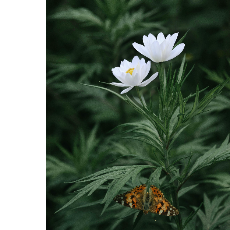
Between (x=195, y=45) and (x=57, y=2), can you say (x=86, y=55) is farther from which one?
(x=195, y=45)

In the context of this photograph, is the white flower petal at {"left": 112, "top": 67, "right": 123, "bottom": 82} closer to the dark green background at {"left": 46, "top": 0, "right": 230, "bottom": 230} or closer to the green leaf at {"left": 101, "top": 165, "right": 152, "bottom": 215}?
the green leaf at {"left": 101, "top": 165, "right": 152, "bottom": 215}

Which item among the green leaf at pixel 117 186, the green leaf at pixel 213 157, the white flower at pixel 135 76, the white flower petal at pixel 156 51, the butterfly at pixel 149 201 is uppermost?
the white flower petal at pixel 156 51

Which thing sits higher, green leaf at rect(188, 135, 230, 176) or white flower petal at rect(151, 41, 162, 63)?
white flower petal at rect(151, 41, 162, 63)

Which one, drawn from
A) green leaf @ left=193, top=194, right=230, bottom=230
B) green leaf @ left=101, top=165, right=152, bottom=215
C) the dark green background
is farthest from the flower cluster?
green leaf @ left=193, top=194, right=230, bottom=230

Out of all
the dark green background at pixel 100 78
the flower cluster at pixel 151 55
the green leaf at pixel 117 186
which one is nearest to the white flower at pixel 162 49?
the flower cluster at pixel 151 55

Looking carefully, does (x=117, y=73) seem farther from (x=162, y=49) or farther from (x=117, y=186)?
(x=117, y=186)

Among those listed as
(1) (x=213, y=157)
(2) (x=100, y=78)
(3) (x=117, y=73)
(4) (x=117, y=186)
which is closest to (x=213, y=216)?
(1) (x=213, y=157)

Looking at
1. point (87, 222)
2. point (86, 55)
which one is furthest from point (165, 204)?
point (86, 55)

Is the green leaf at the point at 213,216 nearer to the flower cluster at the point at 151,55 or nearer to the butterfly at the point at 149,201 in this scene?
the butterfly at the point at 149,201

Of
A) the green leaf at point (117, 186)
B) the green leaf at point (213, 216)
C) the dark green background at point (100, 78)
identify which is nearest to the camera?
the green leaf at point (117, 186)
